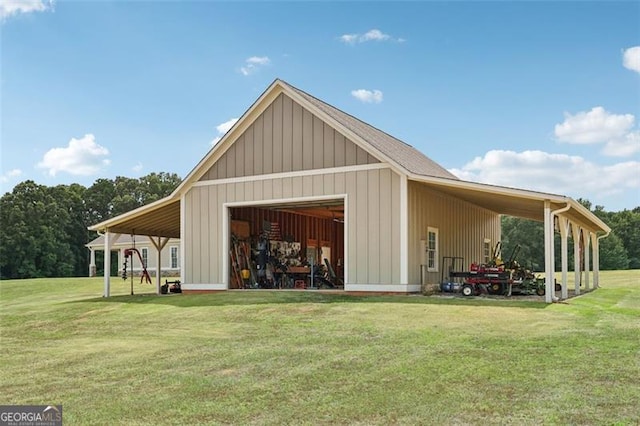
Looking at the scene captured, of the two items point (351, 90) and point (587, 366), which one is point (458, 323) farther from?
point (351, 90)

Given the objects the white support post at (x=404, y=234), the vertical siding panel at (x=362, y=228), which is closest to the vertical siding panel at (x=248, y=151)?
the vertical siding panel at (x=362, y=228)

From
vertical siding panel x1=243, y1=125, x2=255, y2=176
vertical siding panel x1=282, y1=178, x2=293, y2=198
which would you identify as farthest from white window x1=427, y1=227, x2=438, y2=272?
vertical siding panel x1=243, y1=125, x2=255, y2=176

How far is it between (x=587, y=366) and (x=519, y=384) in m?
1.24

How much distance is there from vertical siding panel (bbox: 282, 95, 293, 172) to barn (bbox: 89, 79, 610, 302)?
0.10 feet

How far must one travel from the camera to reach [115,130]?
3147 centimetres

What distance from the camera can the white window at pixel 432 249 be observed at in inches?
690

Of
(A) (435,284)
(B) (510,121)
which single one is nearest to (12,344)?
(A) (435,284)

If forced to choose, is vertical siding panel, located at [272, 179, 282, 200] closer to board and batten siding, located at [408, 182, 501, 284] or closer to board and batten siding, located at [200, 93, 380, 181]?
board and batten siding, located at [200, 93, 380, 181]

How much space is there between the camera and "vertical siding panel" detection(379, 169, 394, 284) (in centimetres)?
1603

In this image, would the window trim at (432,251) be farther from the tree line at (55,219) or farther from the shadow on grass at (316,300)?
the tree line at (55,219)

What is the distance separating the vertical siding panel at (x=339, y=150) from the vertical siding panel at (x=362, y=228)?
0.64 meters

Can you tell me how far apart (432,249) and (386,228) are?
2402 mm

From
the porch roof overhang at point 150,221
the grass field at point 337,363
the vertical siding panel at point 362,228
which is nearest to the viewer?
the grass field at point 337,363

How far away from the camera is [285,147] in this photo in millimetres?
17828
